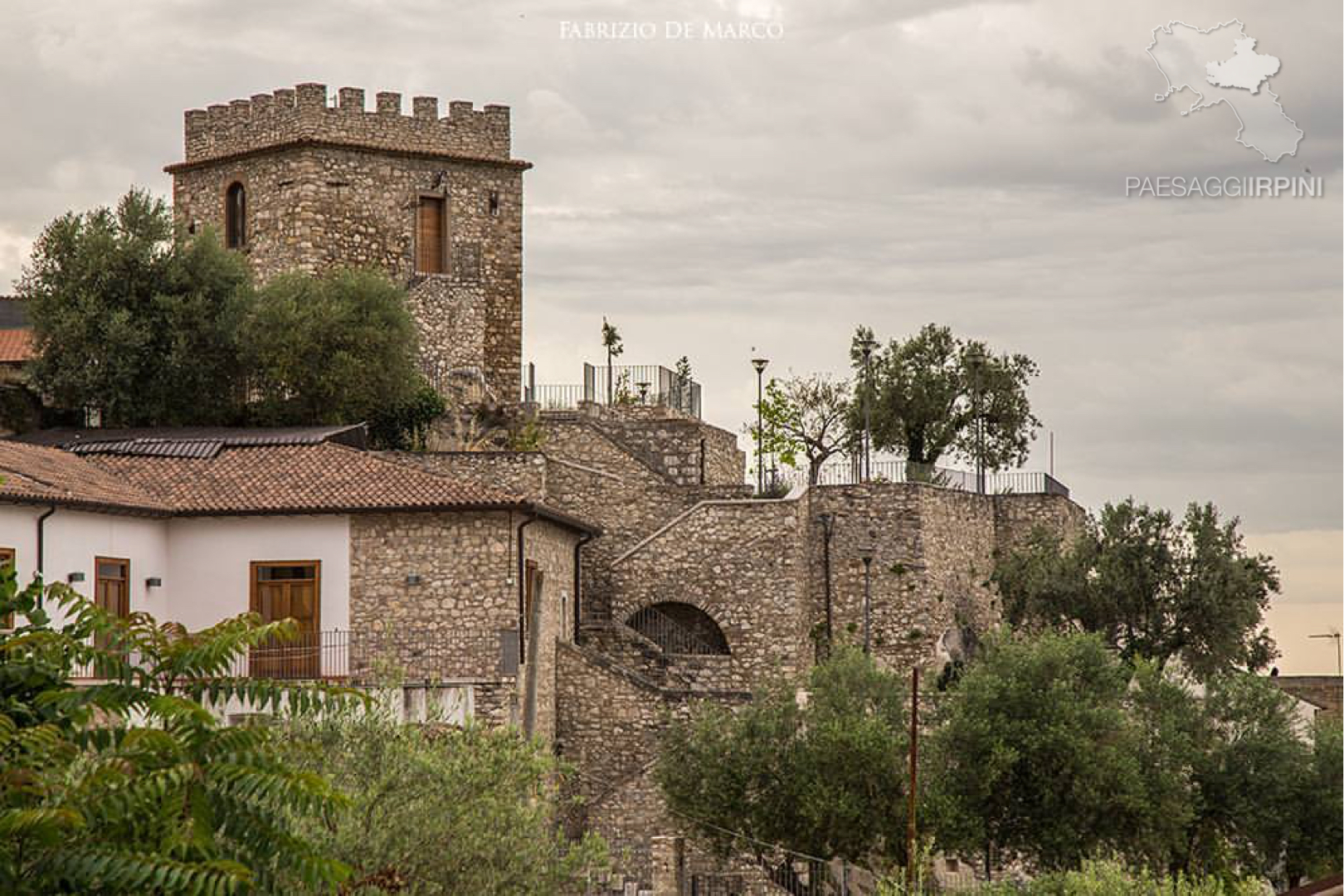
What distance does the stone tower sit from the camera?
46.7m

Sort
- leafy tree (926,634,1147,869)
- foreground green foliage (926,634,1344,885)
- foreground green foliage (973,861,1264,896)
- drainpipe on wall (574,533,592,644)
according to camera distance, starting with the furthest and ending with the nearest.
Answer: drainpipe on wall (574,533,592,644) → foreground green foliage (926,634,1344,885) → leafy tree (926,634,1147,869) → foreground green foliage (973,861,1264,896)

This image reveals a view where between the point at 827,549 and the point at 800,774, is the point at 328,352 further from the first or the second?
the point at 800,774

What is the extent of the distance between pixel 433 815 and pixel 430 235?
A: 1177 inches

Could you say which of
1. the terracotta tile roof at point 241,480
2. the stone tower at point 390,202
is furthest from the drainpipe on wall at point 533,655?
the stone tower at point 390,202

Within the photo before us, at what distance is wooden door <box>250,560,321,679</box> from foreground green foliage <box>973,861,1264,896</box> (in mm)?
10399

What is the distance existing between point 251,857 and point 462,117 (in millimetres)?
36496

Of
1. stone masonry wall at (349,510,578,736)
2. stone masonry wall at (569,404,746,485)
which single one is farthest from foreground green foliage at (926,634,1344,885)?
stone masonry wall at (569,404,746,485)

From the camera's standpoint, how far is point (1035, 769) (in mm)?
33094

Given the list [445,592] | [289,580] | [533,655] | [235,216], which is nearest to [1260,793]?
[533,655]

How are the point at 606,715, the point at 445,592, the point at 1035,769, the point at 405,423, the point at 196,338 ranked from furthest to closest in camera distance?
the point at 405,423 < the point at 196,338 < the point at 606,715 < the point at 445,592 < the point at 1035,769

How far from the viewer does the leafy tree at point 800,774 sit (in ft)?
107

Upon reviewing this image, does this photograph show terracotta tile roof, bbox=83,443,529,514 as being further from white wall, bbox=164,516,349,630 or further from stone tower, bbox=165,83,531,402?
stone tower, bbox=165,83,531,402

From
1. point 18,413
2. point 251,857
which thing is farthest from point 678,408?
point 251,857

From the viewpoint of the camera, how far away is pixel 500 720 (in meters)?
33.2
